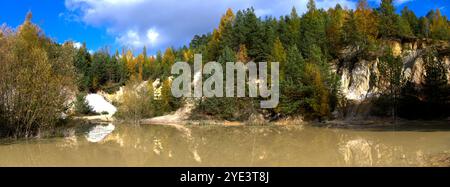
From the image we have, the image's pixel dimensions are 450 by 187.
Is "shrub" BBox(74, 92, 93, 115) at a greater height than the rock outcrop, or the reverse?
the rock outcrop

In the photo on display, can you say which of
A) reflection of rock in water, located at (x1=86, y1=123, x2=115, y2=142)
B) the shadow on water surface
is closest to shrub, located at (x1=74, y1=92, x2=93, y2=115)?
reflection of rock in water, located at (x1=86, y1=123, x2=115, y2=142)

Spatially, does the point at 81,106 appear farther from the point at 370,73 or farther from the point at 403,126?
the point at 403,126

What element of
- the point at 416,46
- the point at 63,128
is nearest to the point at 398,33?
the point at 416,46

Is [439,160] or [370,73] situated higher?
[370,73]

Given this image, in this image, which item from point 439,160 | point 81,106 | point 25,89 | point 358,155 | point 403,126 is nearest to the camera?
point 439,160

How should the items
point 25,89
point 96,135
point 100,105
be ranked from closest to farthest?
point 25,89 → point 96,135 → point 100,105

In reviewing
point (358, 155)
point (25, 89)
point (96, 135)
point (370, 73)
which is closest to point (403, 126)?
point (370, 73)

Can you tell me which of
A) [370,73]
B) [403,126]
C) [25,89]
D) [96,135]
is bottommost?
[96,135]

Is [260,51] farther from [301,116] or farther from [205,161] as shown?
[205,161]

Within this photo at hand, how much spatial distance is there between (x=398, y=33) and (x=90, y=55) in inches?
3007

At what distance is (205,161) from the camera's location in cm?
1723

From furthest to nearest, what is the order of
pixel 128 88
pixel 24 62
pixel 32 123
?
pixel 128 88, pixel 32 123, pixel 24 62

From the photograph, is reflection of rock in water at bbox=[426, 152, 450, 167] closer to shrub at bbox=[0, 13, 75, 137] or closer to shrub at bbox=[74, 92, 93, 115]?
shrub at bbox=[0, 13, 75, 137]

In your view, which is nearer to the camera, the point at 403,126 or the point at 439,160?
the point at 439,160
